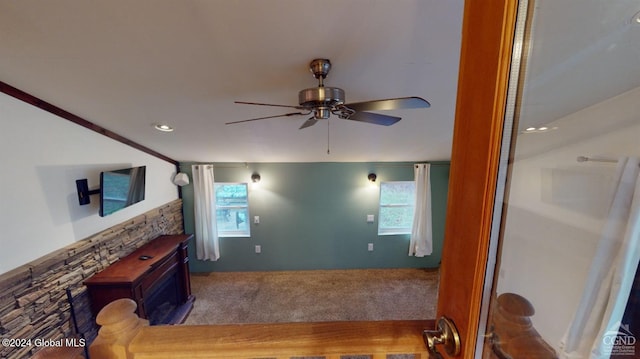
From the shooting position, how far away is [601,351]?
2.02 feet

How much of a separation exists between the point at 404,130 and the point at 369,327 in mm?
2346

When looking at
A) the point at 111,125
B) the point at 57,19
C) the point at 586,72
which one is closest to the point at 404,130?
the point at 586,72

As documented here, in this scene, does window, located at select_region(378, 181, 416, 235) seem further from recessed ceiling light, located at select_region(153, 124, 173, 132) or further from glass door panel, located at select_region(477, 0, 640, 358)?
glass door panel, located at select_region(477, 0, 640, 358)

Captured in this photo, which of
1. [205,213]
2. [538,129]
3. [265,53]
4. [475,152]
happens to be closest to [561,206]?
[538,129]

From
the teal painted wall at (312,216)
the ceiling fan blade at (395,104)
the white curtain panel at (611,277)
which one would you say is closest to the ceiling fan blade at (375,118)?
the ceiling fan blade at (395,104)

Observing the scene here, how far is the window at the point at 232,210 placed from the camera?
4172 mm

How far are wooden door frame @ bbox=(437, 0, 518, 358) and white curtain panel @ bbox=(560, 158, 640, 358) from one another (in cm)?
36

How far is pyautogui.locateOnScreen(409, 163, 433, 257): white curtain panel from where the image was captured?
403 cm

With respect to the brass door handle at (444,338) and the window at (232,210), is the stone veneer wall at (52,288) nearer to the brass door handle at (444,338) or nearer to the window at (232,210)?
the window at (232,210)

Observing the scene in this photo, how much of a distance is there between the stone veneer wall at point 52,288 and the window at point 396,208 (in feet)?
12.2

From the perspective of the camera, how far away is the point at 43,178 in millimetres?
1886

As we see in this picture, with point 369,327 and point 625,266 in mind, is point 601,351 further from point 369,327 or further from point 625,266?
point 369,327

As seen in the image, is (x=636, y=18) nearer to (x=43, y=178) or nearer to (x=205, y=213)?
(x=43, y=178)

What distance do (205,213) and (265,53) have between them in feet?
10.7
